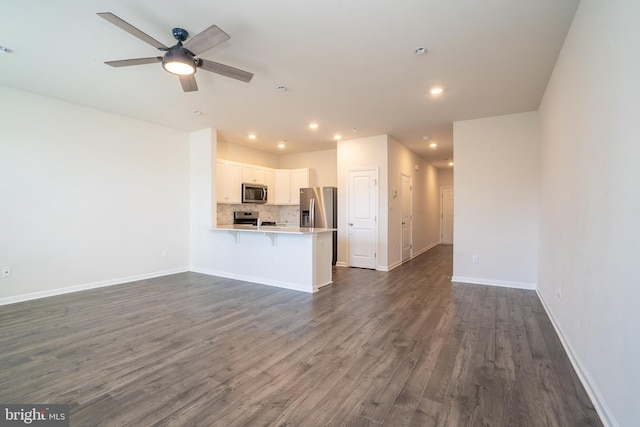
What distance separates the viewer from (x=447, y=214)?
10.9 m

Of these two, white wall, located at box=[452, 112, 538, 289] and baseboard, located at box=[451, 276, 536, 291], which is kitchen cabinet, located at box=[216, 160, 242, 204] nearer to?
white wall, located at box=[452, 112, 538, 289]

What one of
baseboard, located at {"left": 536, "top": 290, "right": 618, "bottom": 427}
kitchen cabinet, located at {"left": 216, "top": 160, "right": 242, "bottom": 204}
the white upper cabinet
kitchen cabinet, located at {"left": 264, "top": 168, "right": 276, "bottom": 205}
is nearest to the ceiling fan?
kitchen cabinet, located at {"left": 216, "top": 160, "right": 242, "bottom": 204}

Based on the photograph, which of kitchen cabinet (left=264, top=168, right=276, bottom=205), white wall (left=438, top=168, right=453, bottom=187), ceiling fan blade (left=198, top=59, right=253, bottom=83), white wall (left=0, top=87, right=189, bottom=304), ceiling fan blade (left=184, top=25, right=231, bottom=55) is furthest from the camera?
white wall (left=438, top=168, right=453, bottom=187)

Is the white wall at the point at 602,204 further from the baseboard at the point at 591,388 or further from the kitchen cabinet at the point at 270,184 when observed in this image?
the kitchen cabinet at the point at 270,184

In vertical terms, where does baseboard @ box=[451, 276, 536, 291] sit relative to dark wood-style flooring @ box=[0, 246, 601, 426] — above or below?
above

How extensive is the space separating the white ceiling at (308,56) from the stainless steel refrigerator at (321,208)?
2.03 metres

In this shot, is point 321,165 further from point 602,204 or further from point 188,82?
point 602,204

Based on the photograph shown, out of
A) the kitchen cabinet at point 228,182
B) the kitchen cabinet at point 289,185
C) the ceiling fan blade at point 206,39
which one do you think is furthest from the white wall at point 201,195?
the ceiling fan blade at point 206,39

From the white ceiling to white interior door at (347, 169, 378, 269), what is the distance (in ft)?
4.85

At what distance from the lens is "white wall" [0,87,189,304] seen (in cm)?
385

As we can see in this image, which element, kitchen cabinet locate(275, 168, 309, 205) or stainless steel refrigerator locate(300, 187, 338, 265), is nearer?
stainless steel refrigerator locate(300, 187, 338, 265)

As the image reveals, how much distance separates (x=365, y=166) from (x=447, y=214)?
6.25m

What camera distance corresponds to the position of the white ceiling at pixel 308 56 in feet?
7.46

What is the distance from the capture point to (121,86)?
12.0 feet
